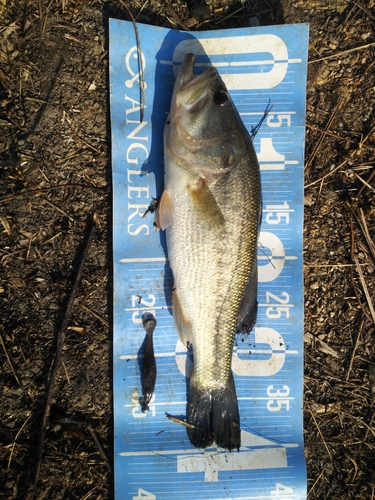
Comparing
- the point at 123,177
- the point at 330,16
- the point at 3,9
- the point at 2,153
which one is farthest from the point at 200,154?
the point at 3,9

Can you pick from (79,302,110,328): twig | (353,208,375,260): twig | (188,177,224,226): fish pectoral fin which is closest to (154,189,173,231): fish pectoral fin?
(188,177,224,226): fish pectoral fin

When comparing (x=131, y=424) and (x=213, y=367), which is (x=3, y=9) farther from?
(x=131, y=424)

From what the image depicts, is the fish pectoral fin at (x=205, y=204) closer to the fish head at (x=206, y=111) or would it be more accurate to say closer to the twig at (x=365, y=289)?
the fish head at (x=206, y=111)

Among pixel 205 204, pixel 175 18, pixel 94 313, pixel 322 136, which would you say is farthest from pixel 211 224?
pixel 175 18

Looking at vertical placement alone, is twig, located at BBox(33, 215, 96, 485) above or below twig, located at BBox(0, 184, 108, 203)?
below

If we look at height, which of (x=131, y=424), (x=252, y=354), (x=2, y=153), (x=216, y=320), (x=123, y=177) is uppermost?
(x=2, y=153)

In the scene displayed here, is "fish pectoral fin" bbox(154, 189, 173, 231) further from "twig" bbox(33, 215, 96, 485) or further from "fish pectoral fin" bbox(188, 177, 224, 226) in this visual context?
"twig" bbox(33, 215, 96, 485)
